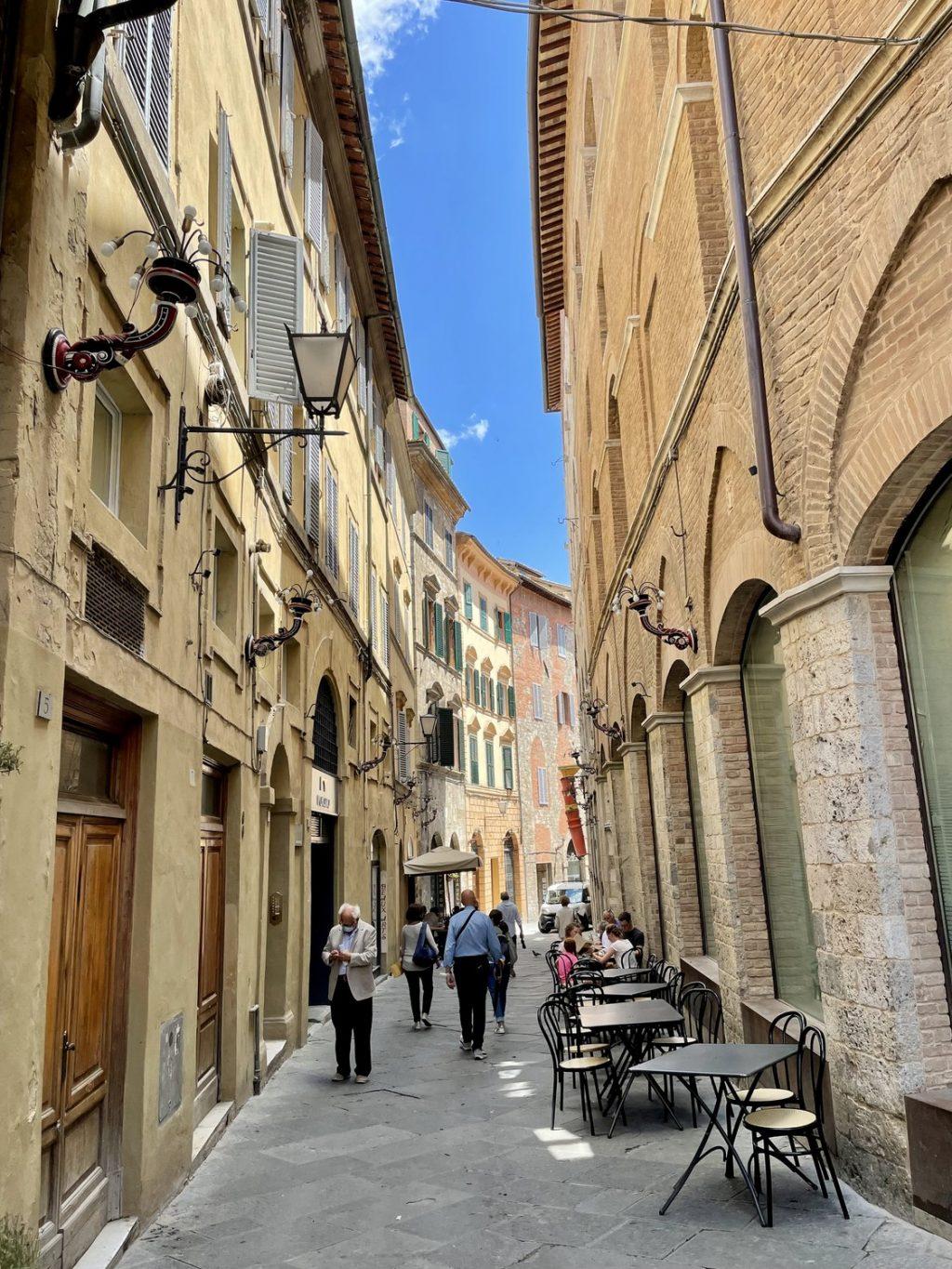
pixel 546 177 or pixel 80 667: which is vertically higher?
pixel 546 177

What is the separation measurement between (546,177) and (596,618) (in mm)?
9163

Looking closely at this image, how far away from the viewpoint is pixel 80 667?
448 centimetres

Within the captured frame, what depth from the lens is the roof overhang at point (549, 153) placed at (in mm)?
17359

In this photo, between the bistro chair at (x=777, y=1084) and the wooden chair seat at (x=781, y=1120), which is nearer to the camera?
the wooden chair seat at (x=781, y=1120)

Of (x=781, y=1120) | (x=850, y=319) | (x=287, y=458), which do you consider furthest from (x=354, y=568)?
(x=781, y=1120)

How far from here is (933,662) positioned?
5.25m

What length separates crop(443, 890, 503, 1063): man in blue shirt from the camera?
10117mm

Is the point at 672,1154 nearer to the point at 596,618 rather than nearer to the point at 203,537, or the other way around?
the point at 203,537

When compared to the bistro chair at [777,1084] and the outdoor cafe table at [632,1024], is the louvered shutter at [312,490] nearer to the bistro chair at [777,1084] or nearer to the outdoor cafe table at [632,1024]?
the outdoor cafe table at [632,1024]

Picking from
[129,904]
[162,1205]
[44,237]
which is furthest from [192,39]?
[162,1205]

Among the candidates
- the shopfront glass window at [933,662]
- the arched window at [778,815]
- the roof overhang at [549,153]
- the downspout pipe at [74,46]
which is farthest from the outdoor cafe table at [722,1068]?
the roof overhang at [549,153]

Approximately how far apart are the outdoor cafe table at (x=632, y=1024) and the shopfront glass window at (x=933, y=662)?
2.50 meters

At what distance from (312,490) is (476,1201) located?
9148 millimetres

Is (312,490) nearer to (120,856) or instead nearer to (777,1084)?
(120,856)
